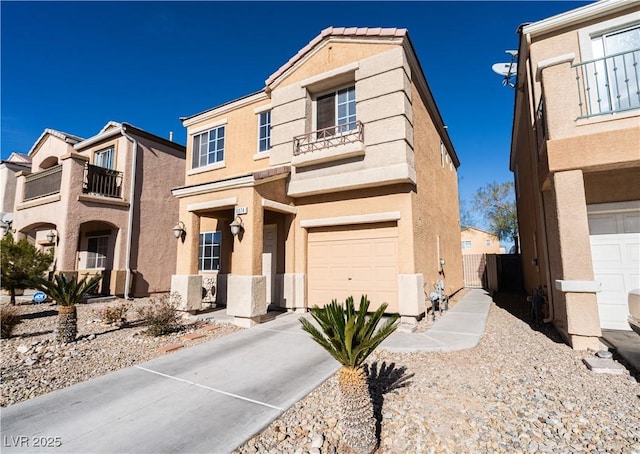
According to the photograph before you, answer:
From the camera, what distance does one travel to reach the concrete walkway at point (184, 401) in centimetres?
318

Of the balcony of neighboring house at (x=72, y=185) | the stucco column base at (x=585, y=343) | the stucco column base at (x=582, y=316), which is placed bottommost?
the stucco column base at (x=585, y=343)

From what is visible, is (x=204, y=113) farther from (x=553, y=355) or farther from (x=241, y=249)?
(x=553, y=355)

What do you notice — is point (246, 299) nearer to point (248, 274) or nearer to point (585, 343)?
point (248, 274)

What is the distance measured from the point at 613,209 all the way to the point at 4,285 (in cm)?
1788

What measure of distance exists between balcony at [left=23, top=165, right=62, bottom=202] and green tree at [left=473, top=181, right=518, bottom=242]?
35.4 metres

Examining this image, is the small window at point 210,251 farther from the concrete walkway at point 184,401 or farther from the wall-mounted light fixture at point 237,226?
the concrete walkway at point 184,401

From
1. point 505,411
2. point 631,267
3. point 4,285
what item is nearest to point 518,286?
point 631,267

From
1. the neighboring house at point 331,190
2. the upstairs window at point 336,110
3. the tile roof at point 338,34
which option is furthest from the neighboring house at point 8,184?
the upstairs window at point 336,110

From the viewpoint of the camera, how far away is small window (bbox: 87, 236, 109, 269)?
14.2 metres

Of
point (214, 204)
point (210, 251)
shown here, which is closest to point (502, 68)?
point (214, 204)

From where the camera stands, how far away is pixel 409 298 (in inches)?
309

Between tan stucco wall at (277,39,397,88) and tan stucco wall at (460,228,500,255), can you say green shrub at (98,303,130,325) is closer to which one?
tan stucco wall at (277,39,397,88)

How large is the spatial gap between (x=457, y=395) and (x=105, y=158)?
1760 cm

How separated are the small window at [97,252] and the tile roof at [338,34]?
10.9m
